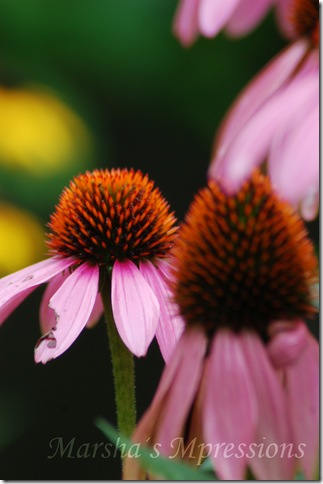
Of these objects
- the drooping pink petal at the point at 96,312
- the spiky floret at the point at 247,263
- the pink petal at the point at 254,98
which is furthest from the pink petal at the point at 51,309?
the pink petal at the point at 254,98

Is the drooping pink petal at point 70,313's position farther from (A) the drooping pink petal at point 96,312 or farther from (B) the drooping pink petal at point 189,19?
(B) the drooping pink petal at point 189,19

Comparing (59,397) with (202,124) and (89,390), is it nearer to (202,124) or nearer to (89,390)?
(89,390)

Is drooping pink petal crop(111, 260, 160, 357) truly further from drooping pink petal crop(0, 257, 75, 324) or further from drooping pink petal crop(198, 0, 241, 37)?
drooping pink petal crop(198, 0, 241, 37)

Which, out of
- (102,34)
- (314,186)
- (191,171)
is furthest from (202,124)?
(314,186)

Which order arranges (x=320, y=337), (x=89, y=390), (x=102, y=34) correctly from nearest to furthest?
(x=320, y=337) < (x=89, y=390) < (x=102, y=34)

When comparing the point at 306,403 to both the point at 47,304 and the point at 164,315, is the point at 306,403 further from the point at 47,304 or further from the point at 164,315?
the point at 47,304

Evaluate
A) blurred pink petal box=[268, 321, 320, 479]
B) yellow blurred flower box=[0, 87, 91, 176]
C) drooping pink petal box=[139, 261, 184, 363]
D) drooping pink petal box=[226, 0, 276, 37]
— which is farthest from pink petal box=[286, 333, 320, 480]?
yellow blurred flower box=[0, 87, 91, 176]

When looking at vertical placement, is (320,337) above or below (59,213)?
below
